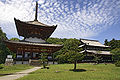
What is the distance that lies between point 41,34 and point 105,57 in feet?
91.4

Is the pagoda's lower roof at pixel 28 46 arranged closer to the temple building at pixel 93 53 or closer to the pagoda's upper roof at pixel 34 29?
the pagoda's upper roof at pixel 34 29

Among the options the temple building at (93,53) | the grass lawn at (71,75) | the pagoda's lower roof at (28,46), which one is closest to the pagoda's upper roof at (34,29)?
the pagoda's lower roof at (28,46)

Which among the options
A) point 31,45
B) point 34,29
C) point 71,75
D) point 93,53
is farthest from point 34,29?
point 93,53

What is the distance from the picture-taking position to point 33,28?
24.1m

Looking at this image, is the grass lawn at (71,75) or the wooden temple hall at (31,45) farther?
the wooden temple hall at (31,45)

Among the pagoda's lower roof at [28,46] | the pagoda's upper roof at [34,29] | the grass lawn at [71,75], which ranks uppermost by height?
the pagoda's upper roof at [34,29]

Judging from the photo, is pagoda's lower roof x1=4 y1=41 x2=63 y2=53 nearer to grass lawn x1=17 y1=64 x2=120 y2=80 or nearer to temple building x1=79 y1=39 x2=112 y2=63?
grass lawn x1=17 y1=64 x2=120 y2=80

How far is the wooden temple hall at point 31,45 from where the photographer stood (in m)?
20.9

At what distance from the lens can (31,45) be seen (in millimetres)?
21078

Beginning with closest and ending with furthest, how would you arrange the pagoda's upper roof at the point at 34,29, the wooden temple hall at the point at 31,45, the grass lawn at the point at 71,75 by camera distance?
1. the grass lawn at the point at 71,75
2. the wooden temple hall at the point at 31,45
3. the pagoda's upper roof at the point at 34,29

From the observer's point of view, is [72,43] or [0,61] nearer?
[72,43]

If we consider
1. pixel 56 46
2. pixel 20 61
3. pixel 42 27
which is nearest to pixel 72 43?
pixel 56 46

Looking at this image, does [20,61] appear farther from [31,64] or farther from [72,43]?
[72,43]

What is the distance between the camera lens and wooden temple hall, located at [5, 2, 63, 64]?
68.4 ft
